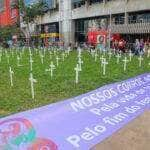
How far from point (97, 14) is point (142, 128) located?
5135 cm

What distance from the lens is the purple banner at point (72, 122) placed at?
326 inches

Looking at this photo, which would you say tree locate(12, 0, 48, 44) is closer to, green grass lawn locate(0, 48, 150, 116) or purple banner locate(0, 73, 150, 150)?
green grass lawn locate(0, 48, 150, 116)

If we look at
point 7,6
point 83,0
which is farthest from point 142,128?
point 7,6

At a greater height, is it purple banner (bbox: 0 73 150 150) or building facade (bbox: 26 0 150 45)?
building facade (bbox: 26 0 150 45)

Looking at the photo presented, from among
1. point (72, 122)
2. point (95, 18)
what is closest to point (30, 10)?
point (95, 18)

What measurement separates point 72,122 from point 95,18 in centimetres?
5480

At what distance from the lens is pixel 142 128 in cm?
1023

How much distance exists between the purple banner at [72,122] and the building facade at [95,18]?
3739 cm

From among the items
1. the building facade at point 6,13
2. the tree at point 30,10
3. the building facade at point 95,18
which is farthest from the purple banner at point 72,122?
the building facade at point 6,13

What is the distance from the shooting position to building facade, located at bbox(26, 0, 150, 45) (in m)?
51.5

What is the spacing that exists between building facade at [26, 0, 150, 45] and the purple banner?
1472 inches

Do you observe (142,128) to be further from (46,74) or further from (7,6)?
(7,6)

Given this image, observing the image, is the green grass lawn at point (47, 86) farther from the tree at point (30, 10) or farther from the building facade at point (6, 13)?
the building facade at point (6, 13)

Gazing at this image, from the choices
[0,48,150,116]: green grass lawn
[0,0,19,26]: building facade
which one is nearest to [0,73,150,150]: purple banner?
[0,48,150,116]: green grass lawn
